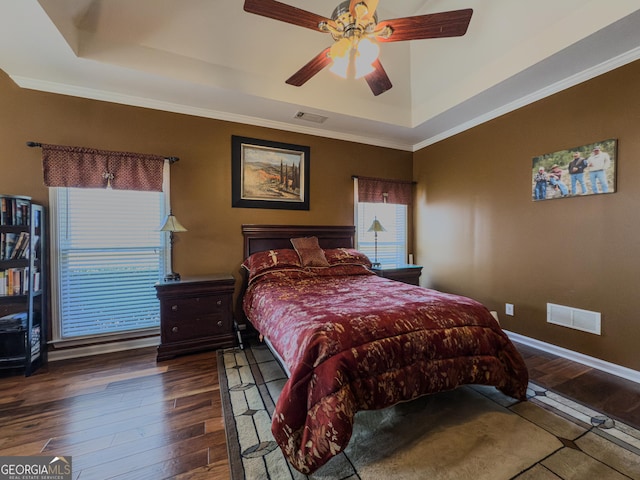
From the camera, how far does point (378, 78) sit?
224cm

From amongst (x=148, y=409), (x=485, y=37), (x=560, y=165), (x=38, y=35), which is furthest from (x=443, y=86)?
(x=148, y=409)

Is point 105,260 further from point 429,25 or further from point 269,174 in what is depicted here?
point 429,25

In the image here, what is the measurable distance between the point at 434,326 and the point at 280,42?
3.02m

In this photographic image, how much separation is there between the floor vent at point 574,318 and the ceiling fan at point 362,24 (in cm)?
262

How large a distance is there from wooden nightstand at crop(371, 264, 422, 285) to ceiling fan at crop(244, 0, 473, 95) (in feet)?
8.21

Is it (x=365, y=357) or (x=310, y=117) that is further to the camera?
(x=310, y=117)

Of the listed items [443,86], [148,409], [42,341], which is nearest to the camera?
[148,409]

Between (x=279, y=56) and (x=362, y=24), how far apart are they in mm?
1473

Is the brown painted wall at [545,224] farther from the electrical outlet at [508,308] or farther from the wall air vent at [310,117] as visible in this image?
the wall air vent at [310,117]

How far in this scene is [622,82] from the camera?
2297 mm

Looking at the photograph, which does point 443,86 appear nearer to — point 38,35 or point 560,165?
point 560,165

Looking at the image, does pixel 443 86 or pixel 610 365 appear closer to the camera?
pixel 610 365

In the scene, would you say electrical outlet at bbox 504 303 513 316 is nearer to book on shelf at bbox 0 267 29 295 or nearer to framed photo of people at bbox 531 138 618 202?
framed photo of people at bbox 531 138 618 202

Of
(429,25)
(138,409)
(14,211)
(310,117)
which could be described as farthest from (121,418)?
(310,117)
